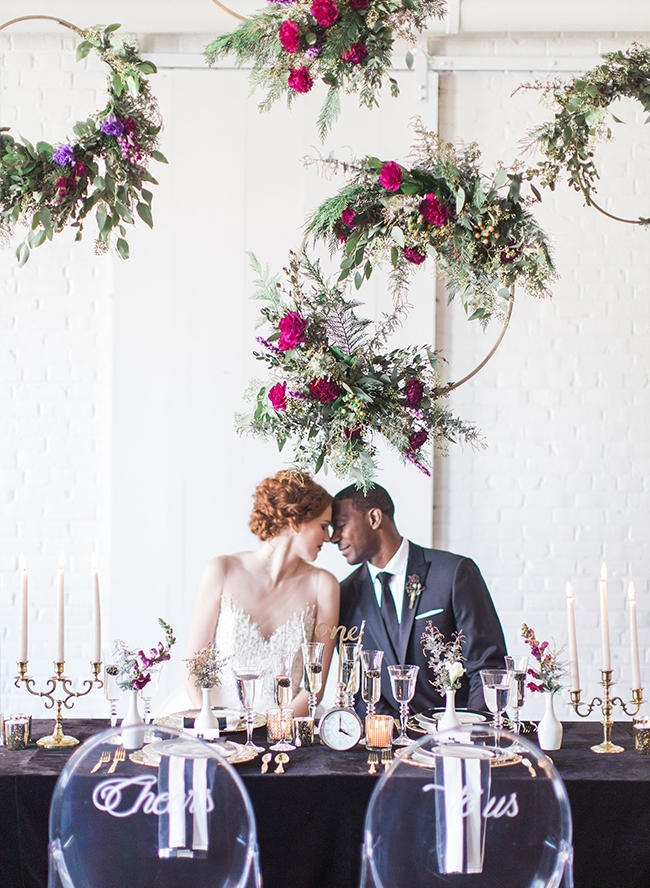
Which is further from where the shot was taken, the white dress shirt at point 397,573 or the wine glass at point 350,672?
the white dress shirt at point 397,573

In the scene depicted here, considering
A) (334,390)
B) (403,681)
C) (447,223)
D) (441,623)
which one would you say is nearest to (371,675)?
(403,681)

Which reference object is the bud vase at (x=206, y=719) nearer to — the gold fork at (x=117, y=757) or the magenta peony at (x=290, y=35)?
the gold fork at (x=117, y=757)

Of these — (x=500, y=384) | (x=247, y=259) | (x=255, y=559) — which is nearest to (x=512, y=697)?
(x=255, y=559)

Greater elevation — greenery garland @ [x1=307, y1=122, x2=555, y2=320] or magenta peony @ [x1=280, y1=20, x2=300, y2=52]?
magenta peony @ [x1=280, y1=20, x2=300, y2=52]

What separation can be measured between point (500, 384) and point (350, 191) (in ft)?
6.65

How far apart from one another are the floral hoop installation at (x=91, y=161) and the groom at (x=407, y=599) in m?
1.37

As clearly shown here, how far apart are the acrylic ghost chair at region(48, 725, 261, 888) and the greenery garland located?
1450 mm

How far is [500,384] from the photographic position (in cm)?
432

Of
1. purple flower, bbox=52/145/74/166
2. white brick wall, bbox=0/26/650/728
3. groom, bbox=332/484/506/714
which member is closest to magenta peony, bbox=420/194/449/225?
purple flower, bbox=52/145/74/166

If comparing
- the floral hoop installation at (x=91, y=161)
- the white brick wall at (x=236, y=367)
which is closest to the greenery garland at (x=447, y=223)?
the floral hoop installation at (x=91, y=161)

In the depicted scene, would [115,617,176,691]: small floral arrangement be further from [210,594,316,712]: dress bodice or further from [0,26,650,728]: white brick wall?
[0,26,650,728]: white brick wall

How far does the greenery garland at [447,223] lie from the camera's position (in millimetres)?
2389

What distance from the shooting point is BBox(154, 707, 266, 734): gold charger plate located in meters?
2.58

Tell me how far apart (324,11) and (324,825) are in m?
1.83
